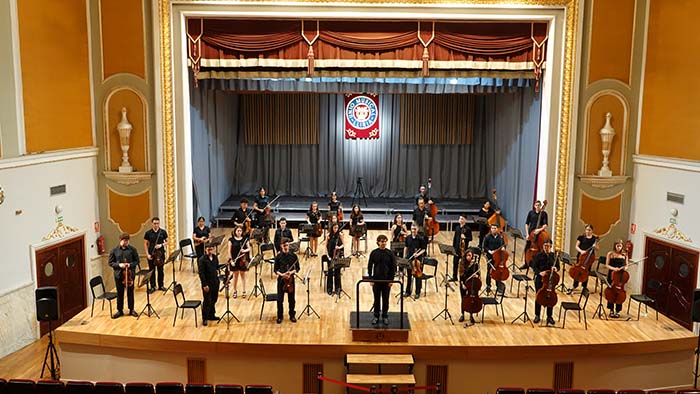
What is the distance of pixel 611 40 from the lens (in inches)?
574

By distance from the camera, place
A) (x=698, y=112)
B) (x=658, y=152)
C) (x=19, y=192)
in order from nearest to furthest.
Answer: (x=19, y=192) → (x=698, y=112) → (x=658, y=152)

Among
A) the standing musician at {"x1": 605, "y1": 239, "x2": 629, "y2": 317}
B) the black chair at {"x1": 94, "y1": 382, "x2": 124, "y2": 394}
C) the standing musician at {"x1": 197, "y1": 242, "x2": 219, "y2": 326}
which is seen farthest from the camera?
the standing musician at {"x1": 605, "y1": 239, "x2": 629, "y2": 317}

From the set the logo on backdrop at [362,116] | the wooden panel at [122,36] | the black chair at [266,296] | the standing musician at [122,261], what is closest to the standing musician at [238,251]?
the black chair at [266,296]

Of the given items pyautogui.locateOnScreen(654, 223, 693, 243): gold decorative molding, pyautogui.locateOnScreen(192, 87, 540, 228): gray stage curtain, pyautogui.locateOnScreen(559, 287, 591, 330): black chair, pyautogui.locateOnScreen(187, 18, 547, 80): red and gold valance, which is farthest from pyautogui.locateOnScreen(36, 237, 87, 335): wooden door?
pyautogui.locateOnScreen(654, 223, 693, 243): gold decorative molding

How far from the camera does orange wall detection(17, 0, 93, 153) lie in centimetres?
1239

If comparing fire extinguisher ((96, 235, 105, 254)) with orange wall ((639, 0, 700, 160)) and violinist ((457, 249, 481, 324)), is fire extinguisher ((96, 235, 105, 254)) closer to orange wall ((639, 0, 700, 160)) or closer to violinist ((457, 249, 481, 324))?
violinist ((457, 249, 481, 324))

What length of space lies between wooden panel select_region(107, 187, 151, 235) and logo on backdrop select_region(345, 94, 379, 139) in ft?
29.4

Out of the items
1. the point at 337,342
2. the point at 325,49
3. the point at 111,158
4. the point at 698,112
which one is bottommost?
the point at 337,342

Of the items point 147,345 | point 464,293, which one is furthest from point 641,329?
point 147,345

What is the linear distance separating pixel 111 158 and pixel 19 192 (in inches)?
113

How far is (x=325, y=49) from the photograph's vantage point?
14852 millimetres

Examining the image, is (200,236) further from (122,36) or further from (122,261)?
(122,36)

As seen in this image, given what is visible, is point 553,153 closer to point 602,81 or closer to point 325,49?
point 602,81

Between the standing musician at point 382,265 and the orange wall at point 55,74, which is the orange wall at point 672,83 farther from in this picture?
the orange wall at point 55,74
